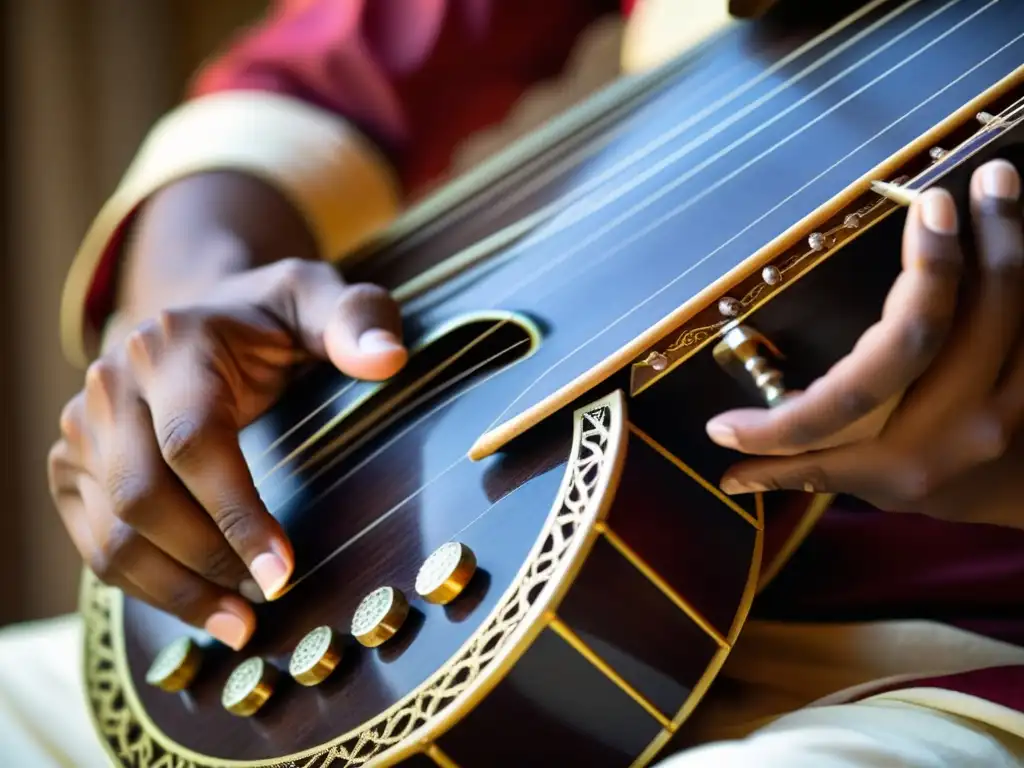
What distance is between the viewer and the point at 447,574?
0.47 meters

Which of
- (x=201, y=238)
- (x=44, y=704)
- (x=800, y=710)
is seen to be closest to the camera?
(x=800, y=710)

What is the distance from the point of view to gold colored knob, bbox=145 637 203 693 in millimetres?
591

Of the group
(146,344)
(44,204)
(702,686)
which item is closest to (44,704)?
(146,344)

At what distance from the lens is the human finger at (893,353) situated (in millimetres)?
440

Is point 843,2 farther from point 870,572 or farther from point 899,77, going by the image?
point 870,572

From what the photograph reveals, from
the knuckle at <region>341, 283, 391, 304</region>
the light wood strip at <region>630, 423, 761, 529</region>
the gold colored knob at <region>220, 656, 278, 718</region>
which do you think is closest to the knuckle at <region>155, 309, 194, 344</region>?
the knuckle at <region>341, 283, 391, 304</region>

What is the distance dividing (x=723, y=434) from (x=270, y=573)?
27cm

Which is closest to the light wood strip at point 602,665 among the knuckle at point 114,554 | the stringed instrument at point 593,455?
the stringed instrument at point 593,455

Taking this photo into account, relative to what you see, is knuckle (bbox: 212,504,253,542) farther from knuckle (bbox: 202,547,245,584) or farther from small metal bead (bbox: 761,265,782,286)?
small metal bead (bbox: 761,265,782,286)

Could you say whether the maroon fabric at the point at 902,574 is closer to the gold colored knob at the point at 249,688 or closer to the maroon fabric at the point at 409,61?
the gold colored knob at the point at 249,688

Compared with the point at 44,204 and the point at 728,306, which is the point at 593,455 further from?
the point at 44,204

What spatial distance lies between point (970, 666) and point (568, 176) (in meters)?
0.42

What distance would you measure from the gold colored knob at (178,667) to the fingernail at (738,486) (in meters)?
0.34

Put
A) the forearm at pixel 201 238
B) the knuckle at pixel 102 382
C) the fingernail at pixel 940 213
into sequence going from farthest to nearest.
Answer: the forearm at pixel 201 238 < the knuckle at pixel 102 382 < the fingernail at pixel 940 213
